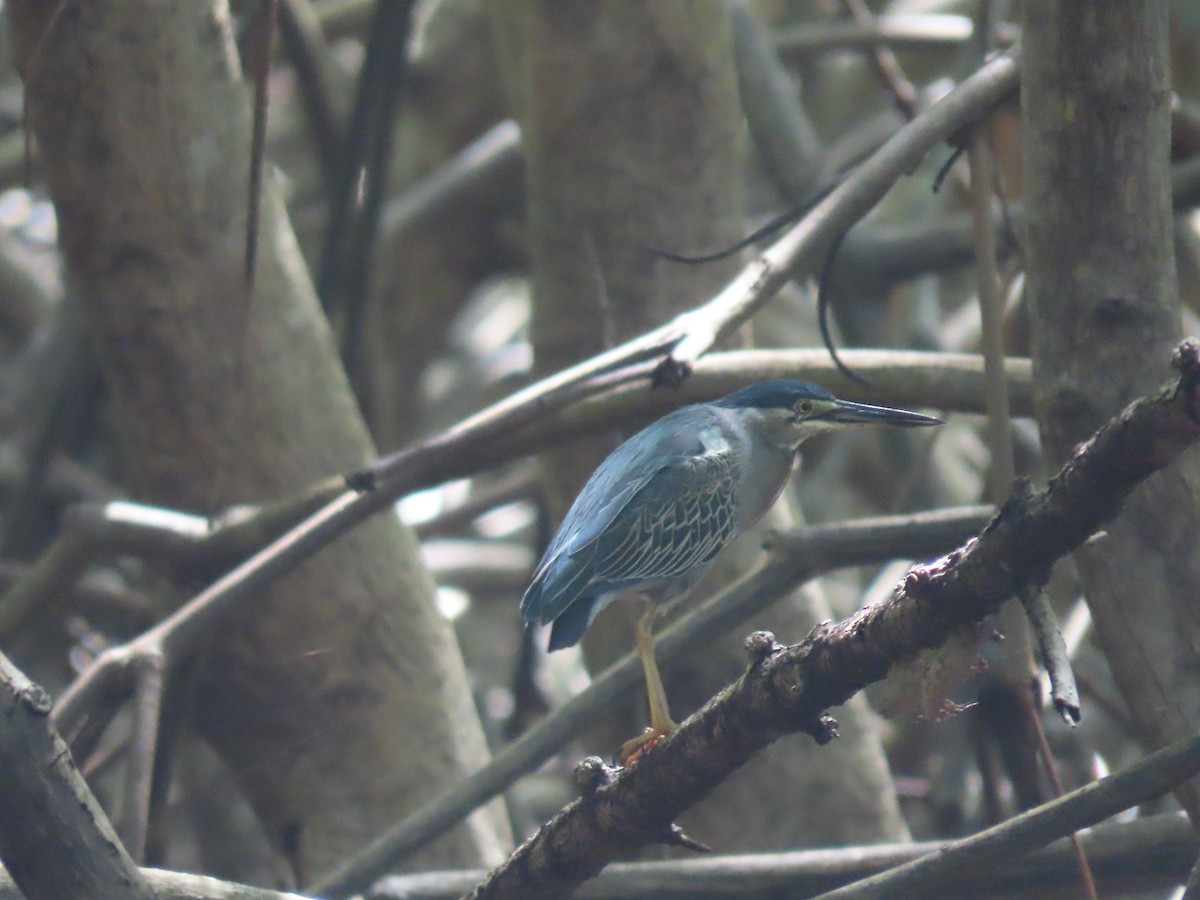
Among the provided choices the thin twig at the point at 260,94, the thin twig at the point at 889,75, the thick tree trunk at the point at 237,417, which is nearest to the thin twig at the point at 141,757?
the thick tree trunk at the point at 237,417

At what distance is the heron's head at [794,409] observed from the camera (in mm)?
3252

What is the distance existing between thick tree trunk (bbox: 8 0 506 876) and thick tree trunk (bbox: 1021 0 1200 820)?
1791mm

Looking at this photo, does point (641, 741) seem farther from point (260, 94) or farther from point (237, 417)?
point (260, 94)

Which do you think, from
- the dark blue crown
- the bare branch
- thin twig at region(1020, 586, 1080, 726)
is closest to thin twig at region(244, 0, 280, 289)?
the dark blue crown

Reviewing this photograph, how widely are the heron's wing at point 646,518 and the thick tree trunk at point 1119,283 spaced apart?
849 millimetres

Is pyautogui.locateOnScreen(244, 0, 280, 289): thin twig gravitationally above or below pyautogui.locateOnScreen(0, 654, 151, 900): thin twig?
above

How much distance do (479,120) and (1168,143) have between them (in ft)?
18.4

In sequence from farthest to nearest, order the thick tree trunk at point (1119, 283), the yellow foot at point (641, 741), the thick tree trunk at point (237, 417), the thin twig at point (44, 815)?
the thick tree trunk at point (237, 417) < the yellow foot at point (641, 741) < the thick tree trunk at point (1119, 283) < the thin twig at point (44, 815)

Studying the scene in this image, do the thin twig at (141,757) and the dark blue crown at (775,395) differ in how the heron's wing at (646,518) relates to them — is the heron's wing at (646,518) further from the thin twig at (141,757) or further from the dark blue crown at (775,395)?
the thin twig at (141,757)

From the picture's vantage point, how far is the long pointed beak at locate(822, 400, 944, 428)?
302cm

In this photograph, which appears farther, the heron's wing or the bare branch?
the heron's wing

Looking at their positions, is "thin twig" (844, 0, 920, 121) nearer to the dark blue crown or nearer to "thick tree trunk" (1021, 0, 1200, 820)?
the dark blue crown

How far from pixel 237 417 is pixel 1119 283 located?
2153 mm

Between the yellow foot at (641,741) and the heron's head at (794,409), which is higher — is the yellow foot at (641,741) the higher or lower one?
the lower one
